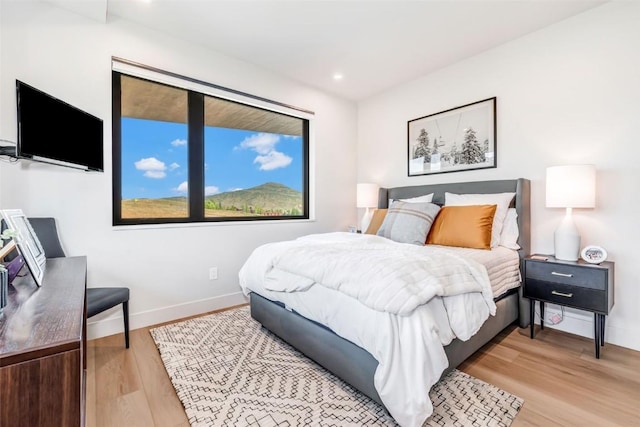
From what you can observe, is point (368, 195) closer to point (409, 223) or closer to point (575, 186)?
point (409, 223)

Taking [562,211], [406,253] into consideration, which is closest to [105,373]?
[406,253]

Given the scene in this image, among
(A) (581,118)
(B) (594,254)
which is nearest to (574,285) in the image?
(B) (594,254)

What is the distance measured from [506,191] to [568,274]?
2.94 feet

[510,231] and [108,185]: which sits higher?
[108,185]

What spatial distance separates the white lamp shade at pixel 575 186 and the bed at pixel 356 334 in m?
0.37

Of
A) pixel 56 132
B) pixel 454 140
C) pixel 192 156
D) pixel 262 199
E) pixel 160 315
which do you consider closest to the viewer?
pixel 56 132

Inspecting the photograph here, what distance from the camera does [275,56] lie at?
3111 mm

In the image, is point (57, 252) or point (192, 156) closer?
point (57, 252)

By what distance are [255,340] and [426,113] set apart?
122 inches

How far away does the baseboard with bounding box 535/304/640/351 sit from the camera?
2225 millimetres

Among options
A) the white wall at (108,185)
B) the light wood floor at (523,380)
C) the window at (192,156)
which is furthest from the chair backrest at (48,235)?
the light wood floor at (523,380)

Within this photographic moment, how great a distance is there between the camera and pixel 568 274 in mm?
2176

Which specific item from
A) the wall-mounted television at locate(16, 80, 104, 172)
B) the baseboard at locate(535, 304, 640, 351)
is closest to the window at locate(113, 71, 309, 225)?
the wall-mounted television at locate(16, 80, 104, 172)

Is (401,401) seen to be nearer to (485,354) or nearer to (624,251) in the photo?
(485,354)
